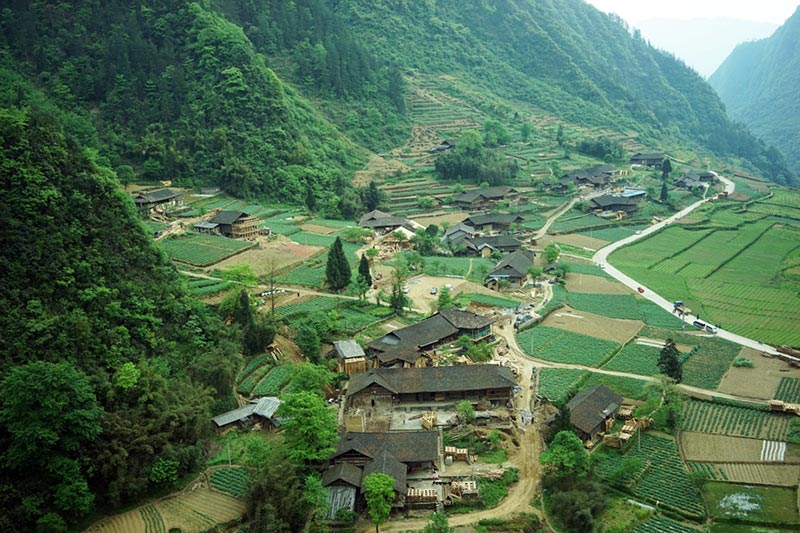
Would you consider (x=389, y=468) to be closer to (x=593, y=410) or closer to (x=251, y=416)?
(x=251, y=416)

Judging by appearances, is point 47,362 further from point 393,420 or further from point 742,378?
point 742,378

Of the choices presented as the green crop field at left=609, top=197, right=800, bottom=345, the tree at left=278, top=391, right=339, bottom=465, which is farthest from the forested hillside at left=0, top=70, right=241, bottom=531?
the green crop field at left=609, top=197, right=800, bottom=345

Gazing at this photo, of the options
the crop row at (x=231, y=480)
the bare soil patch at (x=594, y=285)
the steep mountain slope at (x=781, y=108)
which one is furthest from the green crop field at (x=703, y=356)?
the steep mountain slope at (x=781, y=108)

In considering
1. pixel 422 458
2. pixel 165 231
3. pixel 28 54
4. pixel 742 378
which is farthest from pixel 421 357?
pixel 28 54

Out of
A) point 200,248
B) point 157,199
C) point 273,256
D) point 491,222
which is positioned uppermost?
point 157,199

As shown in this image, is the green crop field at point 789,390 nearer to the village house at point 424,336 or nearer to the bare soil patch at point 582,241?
the village house at point 424,336

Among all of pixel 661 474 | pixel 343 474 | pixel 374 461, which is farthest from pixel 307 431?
pixel 661 474
